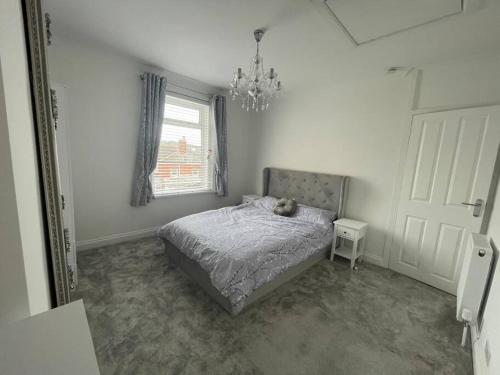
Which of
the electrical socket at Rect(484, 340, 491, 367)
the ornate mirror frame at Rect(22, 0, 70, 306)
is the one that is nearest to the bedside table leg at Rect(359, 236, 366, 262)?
the electrical socket at Rect(484, 340, 491, 367)

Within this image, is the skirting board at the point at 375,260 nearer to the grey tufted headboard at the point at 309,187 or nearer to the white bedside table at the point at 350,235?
the white bedside table at the point at 350,235

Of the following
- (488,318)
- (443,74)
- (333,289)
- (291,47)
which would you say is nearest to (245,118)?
(291,47)

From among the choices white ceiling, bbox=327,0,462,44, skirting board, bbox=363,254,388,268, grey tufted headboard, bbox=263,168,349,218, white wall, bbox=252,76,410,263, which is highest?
white ceiling, bbox=327,0,462,44

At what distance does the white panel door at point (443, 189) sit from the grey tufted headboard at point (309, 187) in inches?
28.5

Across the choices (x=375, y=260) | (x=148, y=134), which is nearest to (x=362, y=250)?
(x=375, y=260)

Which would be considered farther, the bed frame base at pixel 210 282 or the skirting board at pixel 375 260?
the skirting board at pixel 375 260

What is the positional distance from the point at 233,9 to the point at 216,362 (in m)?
2.66

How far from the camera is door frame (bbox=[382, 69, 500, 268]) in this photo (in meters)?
1.96

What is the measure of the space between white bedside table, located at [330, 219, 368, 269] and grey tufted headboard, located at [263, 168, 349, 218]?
29cm

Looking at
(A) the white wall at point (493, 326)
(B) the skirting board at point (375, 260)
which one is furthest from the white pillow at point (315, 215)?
(A) the white wall at point (493, 326)

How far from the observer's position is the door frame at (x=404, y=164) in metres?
1.96

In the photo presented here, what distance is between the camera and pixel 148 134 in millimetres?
2938

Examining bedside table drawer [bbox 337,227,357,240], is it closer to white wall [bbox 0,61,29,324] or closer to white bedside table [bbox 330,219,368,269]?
white bedside table [bbox 330,219,368,269]

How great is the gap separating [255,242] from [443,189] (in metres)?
2.11
